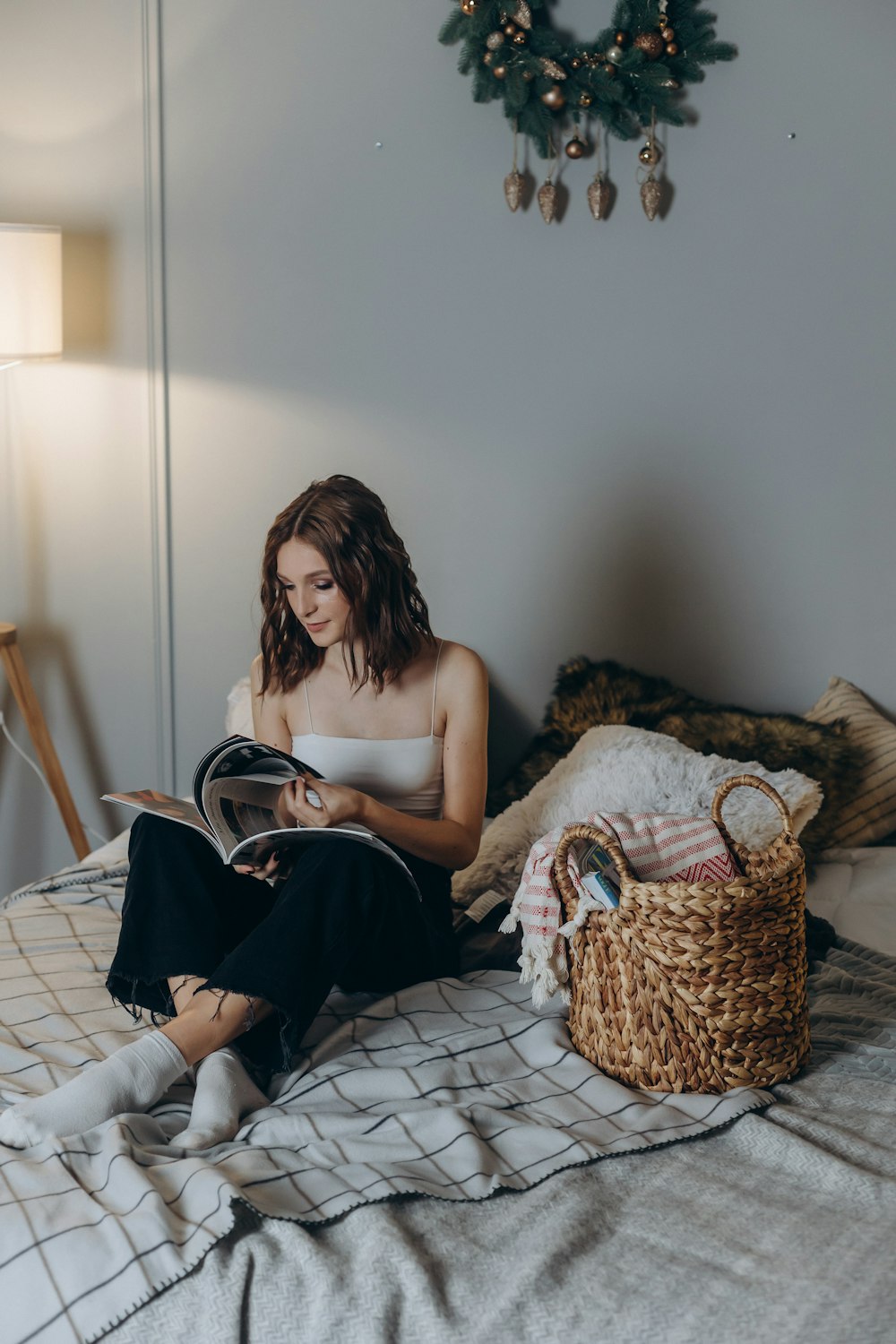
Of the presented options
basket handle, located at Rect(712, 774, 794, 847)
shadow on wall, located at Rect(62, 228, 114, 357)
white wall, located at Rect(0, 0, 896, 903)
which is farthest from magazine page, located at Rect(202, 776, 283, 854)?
shadow on wall, located at Rect(62, 228, 114, 357)

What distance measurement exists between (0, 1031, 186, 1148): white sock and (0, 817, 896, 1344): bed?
1.1 inches

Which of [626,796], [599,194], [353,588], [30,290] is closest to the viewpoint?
[353,588]

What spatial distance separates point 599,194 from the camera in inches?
82.2

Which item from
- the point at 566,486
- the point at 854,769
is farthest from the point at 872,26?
the point at 854,769

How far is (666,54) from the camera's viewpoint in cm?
199

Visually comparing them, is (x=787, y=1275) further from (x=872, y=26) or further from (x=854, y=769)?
(x=872, y=26)

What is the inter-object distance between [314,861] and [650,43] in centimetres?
151

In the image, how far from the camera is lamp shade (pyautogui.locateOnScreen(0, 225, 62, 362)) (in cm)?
217

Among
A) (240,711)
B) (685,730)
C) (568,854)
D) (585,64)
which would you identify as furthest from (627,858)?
(585,64)

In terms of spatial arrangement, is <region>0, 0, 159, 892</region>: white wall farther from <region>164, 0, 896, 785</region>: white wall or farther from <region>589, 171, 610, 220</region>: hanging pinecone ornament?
<region>589, 171, 610, 220</region>: hanging pinecone ornament

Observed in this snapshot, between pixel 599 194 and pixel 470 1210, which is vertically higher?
pixel 599 194

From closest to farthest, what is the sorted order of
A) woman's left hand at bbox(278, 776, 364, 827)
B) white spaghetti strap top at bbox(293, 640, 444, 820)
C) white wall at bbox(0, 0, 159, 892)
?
→ woman's left hand at bbox(278, 776, 364, 827), white spaghetti strap top at bbox(293, 640, 444, 820), white wall at bbox(0, 0, 159, 892)

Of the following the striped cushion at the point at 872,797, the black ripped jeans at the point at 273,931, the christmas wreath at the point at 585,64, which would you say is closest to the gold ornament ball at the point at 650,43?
the christmas wreath at the point at 585,64

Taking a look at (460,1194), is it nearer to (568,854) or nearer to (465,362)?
(568,854)
